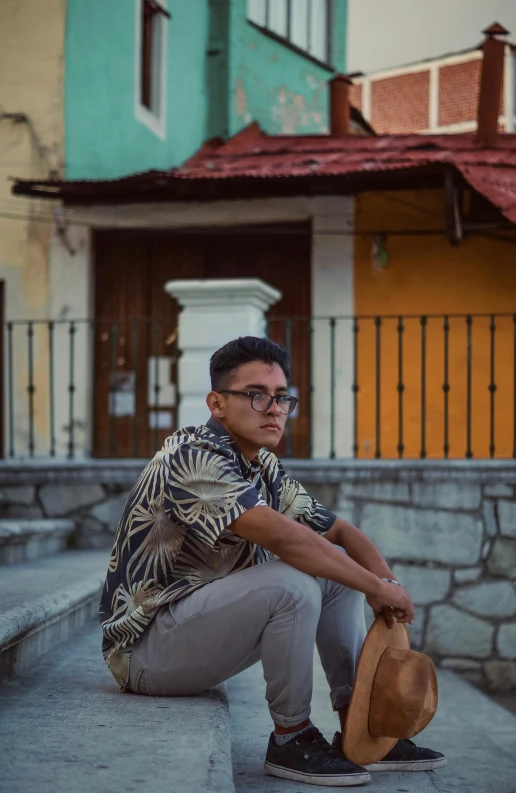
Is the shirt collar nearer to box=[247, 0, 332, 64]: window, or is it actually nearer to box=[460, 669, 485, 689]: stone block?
box=[460, 669, 485, 689]: stone block

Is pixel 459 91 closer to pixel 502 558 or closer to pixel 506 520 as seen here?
pixel 506 520

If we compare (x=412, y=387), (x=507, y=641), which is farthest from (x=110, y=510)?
(x=412, y=387)

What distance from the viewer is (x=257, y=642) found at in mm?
2822

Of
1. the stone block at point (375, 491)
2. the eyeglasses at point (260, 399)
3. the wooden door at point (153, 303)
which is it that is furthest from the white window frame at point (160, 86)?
the eyeglasses at point (260, 399)

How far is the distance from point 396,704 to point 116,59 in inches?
297

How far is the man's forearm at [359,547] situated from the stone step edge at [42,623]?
1028 mm

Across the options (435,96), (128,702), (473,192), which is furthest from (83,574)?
(435,96)

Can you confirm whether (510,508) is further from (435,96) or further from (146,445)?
(435,96)

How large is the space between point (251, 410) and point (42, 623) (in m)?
1.26

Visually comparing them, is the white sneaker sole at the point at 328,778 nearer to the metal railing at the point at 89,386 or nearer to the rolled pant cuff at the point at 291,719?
the rolled pant cuff at the point at 291,719

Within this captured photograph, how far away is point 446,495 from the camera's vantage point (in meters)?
6.52

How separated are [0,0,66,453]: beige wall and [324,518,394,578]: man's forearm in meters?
5.94

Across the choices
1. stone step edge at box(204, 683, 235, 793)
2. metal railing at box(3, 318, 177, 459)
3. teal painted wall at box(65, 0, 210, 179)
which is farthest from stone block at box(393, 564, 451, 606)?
teal painted wall at box(65, 0, 210, 179)

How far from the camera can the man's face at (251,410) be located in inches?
118
